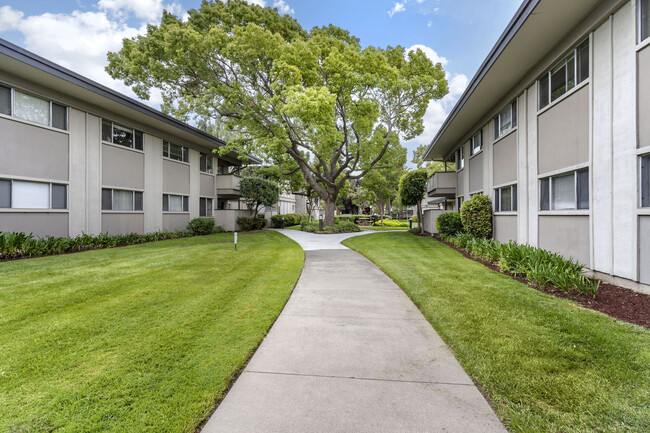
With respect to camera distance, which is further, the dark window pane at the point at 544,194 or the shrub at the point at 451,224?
the shrub at the point at 451,224

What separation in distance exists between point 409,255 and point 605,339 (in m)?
6.24

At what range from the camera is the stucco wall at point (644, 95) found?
472cm

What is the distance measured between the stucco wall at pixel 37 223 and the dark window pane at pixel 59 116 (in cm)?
343

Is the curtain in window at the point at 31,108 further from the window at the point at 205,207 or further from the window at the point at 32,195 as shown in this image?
the window at the point at 205,207

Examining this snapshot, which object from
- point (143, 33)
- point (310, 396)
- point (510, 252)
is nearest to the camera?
point (310, 396)

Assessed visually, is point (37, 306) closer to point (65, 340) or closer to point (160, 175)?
point (65, 340)

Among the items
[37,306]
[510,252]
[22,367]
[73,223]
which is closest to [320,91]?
[510,252]

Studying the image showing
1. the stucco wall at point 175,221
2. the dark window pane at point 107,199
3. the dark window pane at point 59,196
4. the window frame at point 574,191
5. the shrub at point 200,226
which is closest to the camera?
the window frame at point 574,191

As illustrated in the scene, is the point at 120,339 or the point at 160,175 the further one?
the point at 160,175

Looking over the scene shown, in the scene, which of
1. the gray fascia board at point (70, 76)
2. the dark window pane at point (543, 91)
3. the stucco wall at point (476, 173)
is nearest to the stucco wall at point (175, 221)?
the gray fascia board at point (70, 76)

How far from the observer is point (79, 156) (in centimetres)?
1130

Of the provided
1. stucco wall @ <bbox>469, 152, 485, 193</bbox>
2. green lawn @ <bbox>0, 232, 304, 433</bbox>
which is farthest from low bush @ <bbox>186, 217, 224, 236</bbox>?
stucco wall @ <bbox>469, 152, 485, 193</bbox>

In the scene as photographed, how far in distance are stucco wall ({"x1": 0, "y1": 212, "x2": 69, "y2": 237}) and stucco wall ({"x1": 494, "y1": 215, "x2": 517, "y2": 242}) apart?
53.2 ft

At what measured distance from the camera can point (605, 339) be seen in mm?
3242
